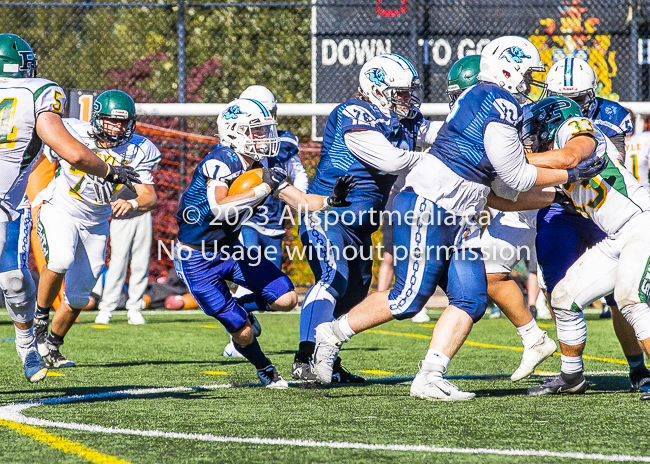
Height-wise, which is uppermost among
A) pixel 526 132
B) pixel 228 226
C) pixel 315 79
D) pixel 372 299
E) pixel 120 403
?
pixel 315 79

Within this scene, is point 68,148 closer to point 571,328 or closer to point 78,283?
point 78,283

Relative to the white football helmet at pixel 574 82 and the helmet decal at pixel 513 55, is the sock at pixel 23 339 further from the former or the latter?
the white football helmet at pixel 574 82

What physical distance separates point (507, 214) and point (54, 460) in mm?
3282

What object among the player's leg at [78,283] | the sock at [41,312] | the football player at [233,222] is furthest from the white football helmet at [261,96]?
the sock at [41,312]

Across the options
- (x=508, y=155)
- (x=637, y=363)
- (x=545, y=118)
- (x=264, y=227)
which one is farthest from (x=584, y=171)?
(x=264, y=227)

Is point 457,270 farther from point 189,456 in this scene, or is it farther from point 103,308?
point 103,308

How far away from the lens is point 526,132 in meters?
5.07

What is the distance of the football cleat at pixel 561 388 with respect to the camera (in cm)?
490

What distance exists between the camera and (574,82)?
532 centimetres

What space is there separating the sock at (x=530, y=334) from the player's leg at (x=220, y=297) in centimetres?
132

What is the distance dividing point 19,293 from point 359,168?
1.95m

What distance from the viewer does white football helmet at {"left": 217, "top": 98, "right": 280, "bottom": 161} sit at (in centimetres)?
538

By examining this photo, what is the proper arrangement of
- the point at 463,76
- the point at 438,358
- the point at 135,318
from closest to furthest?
the point at 438,358 < the point at 463,76 < the point at 135,318

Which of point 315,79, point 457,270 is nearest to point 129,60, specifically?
point 315,79
